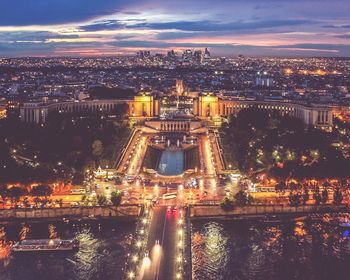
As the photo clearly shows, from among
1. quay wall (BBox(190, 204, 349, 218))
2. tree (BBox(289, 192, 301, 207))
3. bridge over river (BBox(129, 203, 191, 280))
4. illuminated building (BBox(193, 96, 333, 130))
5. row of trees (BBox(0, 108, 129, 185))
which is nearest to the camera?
bridge over river (BBox(129, 203, 191, 280))

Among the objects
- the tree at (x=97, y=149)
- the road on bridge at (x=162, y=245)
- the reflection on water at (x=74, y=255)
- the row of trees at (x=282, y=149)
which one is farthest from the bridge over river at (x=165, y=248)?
the tree at (x=97, y=149)

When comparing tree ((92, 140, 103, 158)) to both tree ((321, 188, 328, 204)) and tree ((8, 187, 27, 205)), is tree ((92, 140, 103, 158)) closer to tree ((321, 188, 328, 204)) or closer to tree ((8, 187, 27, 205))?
tree ((8, 187, 27, 205))

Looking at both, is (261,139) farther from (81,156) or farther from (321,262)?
(321,262)

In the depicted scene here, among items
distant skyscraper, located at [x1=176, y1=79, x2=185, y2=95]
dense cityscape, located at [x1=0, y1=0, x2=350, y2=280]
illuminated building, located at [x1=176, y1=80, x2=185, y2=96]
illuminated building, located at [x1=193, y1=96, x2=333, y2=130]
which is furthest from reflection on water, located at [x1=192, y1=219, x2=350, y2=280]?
distant skyscraper, located at [x1=176, y1=79, x2=185, y2=95]

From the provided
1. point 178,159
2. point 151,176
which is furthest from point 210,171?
point 178,159

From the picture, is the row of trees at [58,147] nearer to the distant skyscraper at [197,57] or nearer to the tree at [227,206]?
the tree at [227,206]
